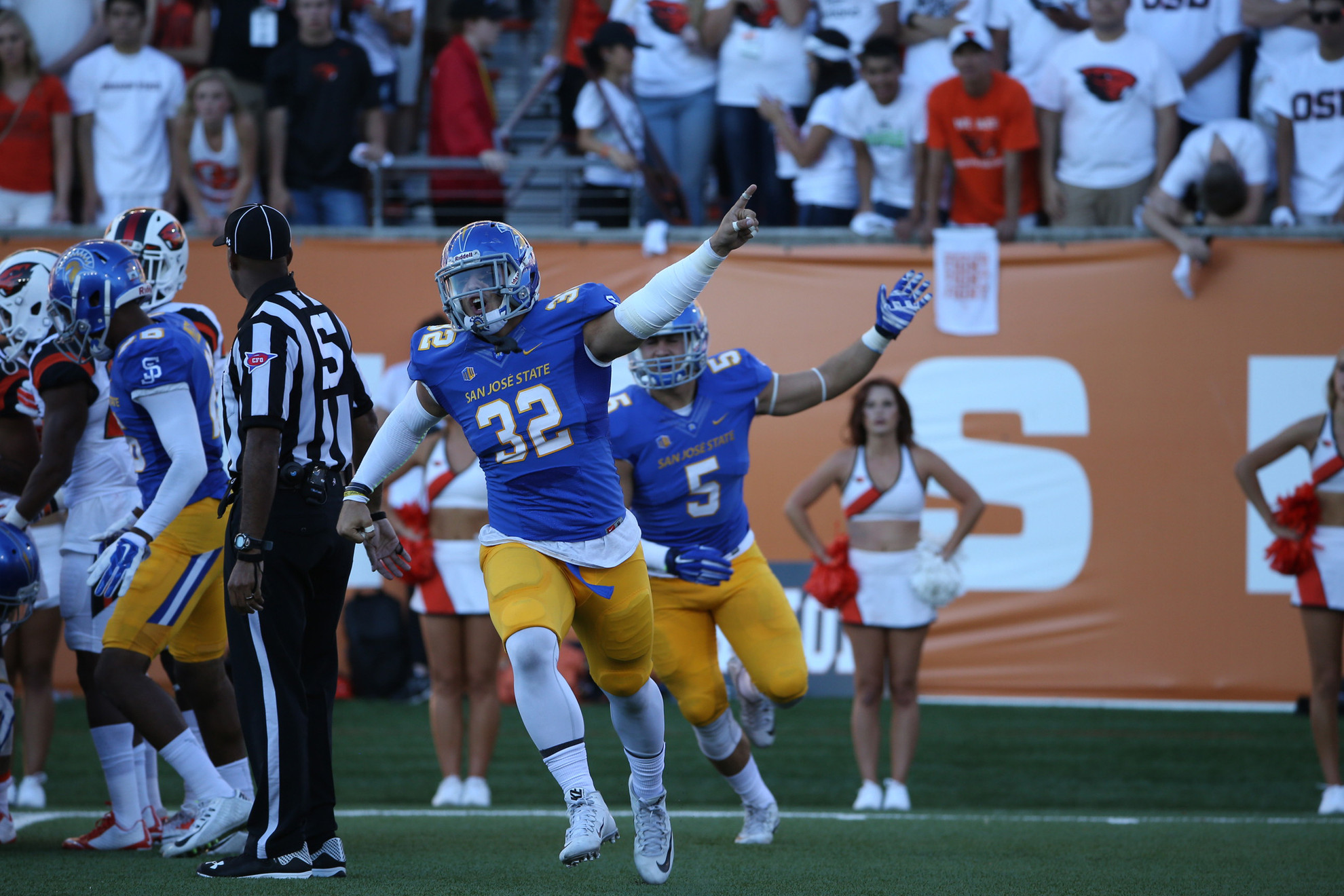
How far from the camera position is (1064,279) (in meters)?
9.63

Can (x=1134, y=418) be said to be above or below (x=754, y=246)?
below

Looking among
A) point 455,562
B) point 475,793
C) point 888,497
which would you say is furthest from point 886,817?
point 455,562

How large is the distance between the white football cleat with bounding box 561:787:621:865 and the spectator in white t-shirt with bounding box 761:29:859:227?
693 cm

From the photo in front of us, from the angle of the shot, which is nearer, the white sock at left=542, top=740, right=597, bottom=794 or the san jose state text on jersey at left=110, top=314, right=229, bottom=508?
the white sock at left=542, top=740, right=597, bottom=794

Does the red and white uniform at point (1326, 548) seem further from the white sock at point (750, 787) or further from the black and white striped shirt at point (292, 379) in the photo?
the black and white striped shirt at point (292, 379)

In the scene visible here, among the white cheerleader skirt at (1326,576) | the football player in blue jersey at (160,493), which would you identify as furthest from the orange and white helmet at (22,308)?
the white cheerleader skirt at (1326,576)

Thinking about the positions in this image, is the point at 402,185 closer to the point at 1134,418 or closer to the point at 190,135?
the point at 190,135

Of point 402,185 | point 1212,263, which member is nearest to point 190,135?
point 402,185

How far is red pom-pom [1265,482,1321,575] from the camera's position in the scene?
6.98 meters

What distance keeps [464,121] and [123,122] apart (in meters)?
2.49

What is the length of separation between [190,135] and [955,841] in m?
7.72

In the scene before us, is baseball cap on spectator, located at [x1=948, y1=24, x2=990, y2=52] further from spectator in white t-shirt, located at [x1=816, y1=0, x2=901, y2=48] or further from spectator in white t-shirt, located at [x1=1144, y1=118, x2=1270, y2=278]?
spectator in white t-shirt, located at [x1=1144, y1=118, x2=1270, y2=278]

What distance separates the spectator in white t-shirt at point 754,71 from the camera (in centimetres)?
1045

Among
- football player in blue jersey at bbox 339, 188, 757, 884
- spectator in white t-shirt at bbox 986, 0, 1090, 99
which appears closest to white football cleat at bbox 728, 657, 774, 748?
football player in blue jersey at bbox 339, 188, 757, 884
